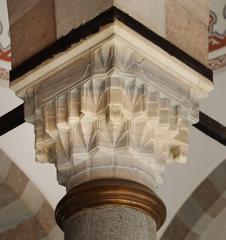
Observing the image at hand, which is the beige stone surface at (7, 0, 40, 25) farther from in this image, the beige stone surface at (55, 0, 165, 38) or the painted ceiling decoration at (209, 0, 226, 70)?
the painted ceiling decoration at (209, 0, 226, 70)

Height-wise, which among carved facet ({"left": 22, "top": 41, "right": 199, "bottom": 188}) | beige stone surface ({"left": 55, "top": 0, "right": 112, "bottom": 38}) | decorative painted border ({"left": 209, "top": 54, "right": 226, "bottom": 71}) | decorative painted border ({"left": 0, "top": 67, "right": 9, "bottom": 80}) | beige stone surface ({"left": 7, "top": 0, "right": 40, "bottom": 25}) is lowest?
decorative painted border ({"left": 0, "top": 67, "right": 9, "bottom": 80})

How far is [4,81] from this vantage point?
5.88 meters

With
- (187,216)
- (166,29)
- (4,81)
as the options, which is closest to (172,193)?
(187,216)

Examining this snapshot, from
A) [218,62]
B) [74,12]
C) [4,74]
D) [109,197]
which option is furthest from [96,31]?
[218,62]

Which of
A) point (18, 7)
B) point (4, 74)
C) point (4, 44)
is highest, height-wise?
point (18, 7)

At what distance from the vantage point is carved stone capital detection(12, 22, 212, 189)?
10.2ft

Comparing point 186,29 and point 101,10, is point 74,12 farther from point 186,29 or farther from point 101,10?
point 186,29

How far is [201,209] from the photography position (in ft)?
19.8

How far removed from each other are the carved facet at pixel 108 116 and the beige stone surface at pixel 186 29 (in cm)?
17

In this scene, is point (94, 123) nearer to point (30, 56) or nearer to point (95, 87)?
point (95, 87)

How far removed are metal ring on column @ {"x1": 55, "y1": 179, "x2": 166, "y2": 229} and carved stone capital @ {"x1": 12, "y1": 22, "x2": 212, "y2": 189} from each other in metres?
0.05

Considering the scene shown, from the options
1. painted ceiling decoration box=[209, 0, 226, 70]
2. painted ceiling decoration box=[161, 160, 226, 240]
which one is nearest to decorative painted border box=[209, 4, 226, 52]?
painted ceiling decoration box=[209, 0, 226, 70]

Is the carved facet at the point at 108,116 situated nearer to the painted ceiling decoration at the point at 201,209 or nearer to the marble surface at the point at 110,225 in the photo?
the marble surface at the point at 110,225

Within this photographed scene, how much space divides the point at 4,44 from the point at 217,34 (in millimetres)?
1377
